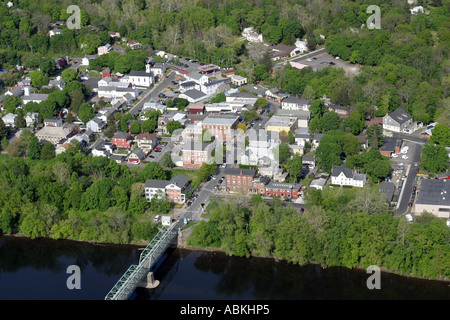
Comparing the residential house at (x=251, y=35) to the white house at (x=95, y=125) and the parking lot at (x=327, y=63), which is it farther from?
the white house at (x=95, y=125)

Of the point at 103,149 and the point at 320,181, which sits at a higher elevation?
the point at 320,181

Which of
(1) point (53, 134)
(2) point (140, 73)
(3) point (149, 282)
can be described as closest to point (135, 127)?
(1) point (53, 134)

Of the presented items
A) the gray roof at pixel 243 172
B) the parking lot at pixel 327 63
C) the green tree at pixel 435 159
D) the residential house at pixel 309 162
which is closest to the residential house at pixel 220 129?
the residential house at pixel 309 162

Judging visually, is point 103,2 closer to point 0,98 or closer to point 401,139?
point 0,98

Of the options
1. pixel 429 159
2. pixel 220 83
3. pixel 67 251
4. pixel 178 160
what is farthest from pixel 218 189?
→ pixel 220 83

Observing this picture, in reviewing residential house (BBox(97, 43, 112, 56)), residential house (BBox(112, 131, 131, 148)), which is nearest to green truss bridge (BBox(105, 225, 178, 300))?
residential house (BBox(112, 131, 131, 148))

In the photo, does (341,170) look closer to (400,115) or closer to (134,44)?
(400,115)
